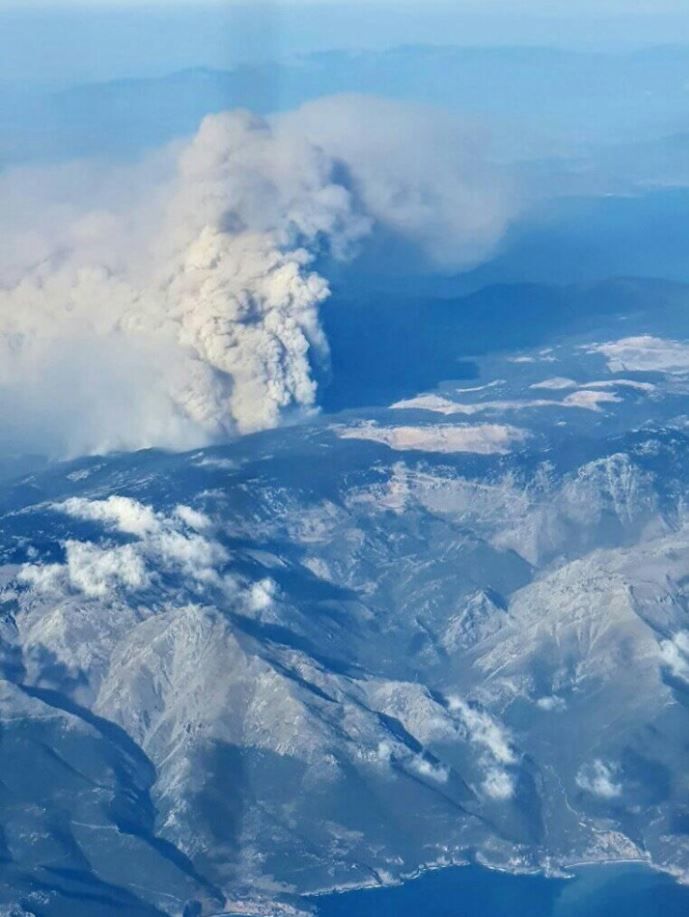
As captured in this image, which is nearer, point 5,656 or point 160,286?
point 5,656

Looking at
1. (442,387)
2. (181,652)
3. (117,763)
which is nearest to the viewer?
(117,763)

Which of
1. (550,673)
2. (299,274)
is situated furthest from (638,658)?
(299,274)

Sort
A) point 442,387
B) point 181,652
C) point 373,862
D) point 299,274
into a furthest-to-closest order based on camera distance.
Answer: point 442,387, point 299,274, point 181,652, point 373,862

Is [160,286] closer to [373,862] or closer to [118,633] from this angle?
[118,633]

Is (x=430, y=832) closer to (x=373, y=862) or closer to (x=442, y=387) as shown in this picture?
(x=373, y=862)

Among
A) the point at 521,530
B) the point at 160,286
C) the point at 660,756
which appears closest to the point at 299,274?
the point at 160,286

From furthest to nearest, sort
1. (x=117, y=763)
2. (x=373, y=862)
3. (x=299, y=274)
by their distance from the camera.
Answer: (x=299, y=274) < (x=117, y=763) < (x=373, y=862)

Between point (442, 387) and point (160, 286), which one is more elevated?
point (160, 286)
